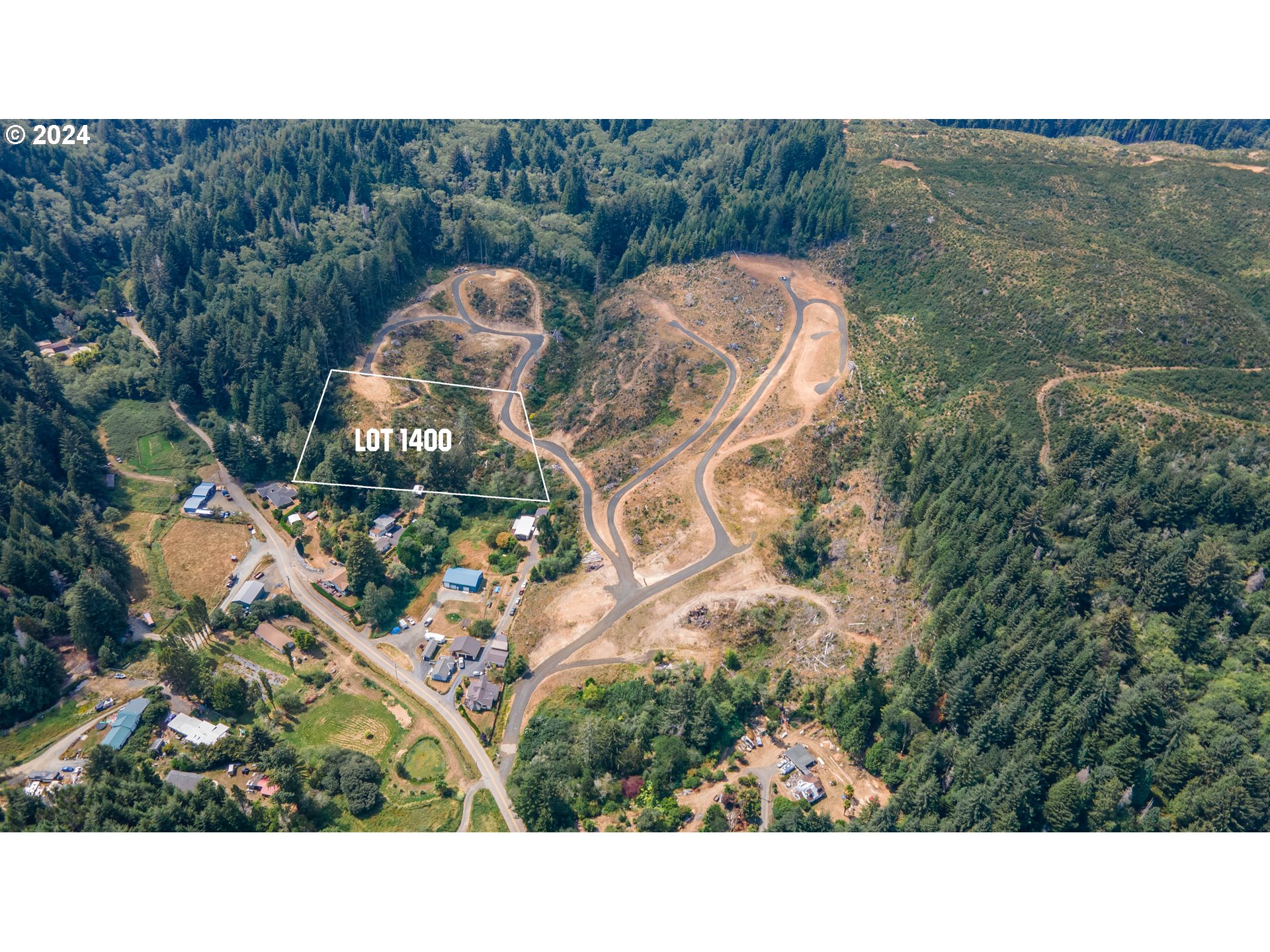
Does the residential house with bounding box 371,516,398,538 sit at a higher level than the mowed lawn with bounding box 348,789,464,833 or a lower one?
higher

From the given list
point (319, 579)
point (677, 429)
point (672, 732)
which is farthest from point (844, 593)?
point (319, 579)

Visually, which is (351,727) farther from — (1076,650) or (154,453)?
(1076,650)

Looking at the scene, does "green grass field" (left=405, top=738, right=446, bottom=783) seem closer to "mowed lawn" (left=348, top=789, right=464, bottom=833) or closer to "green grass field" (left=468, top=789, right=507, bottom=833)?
"mowed lawn" (left=348, top=789, right=464, bottom=833)

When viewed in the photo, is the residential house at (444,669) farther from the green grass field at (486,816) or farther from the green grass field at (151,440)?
the green grass field at (151,440)

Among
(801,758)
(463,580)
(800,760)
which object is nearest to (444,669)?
(463,580)

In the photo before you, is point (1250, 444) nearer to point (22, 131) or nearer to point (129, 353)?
point (129, 353)

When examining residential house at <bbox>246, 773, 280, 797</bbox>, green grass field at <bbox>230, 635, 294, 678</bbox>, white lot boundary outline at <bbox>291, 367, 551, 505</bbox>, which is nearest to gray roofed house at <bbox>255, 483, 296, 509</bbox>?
Answer: white lot boundary outline at <bbox>291, 367, 551, 505</bbox>

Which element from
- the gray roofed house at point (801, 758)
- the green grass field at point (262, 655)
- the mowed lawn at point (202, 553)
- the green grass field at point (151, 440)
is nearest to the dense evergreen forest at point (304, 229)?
the green grass field at point (151, 440)
